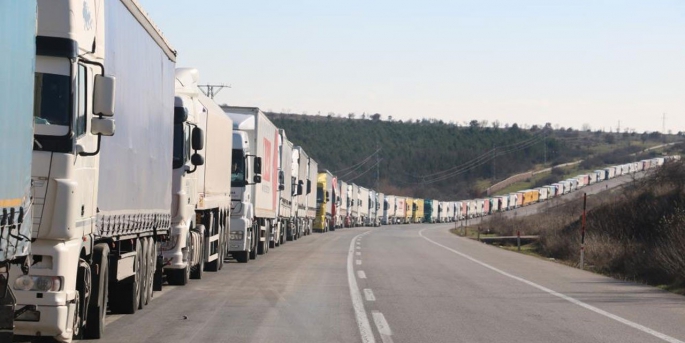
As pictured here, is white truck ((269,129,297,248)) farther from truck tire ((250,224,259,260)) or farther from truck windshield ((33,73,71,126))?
truck windshield ((33,73,71,126))

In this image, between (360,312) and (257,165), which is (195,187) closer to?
(360,312)

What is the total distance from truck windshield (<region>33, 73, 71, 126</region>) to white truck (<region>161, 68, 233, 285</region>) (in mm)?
8798

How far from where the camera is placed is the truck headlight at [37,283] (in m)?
9.09

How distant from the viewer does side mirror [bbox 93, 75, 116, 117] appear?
32.3ft

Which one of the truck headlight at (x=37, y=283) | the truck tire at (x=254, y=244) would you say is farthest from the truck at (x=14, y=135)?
the truck tire at (x=254, y=244)

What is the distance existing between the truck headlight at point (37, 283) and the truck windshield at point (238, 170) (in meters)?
18.5

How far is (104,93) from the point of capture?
32.3 feet

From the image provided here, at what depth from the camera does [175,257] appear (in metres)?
18.1

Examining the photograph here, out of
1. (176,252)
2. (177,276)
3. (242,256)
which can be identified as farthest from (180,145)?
(242,256)

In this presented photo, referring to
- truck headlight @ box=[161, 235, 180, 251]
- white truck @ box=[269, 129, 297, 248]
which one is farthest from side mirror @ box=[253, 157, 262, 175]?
truck headlight @ box=[161, 235, 180, 251]

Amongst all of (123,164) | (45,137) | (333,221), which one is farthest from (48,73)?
(333,221)

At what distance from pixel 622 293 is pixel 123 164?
11.4m

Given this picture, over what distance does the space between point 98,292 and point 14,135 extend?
4368mm

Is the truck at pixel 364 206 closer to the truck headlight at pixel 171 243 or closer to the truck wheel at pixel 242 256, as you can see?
the truck wheel at pixel 242 256
